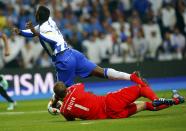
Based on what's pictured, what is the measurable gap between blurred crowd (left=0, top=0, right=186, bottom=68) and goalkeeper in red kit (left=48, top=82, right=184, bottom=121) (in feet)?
35.2

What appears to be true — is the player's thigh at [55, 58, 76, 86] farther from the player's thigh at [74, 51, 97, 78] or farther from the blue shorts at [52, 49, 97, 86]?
the player's thigh at [74, 51, 97, 78]

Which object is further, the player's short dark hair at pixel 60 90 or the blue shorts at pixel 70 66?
the blue shorts at pixel 70 66

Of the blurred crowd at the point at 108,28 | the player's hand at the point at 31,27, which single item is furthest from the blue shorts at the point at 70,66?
the blurred crowd at the point at 108,28

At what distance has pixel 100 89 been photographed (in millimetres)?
23828

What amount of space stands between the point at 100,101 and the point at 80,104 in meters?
0.42

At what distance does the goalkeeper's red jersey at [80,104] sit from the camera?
44.0ft

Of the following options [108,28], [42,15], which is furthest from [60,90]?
[108,28]

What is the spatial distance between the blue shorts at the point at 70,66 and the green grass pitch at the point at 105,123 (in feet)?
3.18

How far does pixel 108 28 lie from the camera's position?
25.9m

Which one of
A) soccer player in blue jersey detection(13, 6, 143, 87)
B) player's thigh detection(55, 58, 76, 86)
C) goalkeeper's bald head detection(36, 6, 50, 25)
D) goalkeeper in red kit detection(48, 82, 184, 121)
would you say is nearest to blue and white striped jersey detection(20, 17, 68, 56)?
soccer player in blue jersey detection(13, 6, 143, 87)

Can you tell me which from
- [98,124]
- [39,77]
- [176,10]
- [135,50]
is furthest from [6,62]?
[98,124]

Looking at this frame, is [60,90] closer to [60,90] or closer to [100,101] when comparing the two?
[60,90]

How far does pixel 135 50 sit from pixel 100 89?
317 centimetres

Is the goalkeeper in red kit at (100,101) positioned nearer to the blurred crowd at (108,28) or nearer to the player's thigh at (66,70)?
the player's thigh at (66,70)
